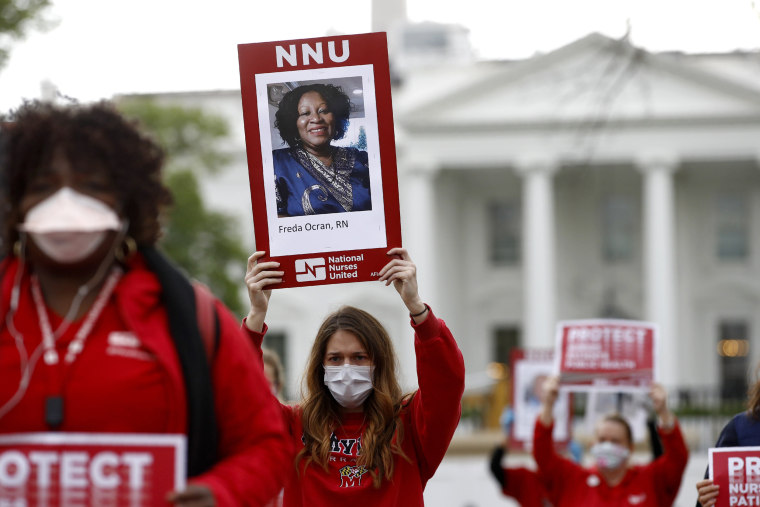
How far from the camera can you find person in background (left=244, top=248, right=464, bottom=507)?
4.15 metres

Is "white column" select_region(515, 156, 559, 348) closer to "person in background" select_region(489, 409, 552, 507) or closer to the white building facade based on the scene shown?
the white building facade

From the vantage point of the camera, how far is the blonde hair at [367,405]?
4.30 meters

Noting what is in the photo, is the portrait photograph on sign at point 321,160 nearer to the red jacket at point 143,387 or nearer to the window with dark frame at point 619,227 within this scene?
the red jacket at point 143,387

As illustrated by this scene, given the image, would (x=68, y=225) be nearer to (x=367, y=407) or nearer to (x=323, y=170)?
(x=323, y=170)

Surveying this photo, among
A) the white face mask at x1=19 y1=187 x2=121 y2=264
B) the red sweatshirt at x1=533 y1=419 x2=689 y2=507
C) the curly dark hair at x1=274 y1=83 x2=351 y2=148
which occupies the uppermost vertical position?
the curly dark hair at x1=274 y1=83 x2=351 y2=148

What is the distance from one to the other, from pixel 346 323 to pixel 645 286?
153 ft

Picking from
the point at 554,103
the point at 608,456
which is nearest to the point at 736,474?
the point at 608,456

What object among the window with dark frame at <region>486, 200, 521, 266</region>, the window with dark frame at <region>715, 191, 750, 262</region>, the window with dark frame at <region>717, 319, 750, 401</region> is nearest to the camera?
the window with dark frame at <region>715, 191, 750, 262</region>

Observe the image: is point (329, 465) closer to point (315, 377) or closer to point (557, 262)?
point (315, 377)

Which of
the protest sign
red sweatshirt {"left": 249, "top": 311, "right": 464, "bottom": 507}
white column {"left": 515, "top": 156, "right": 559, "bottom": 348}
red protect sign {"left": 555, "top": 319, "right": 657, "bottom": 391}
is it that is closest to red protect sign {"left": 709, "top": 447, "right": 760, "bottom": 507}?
red sweatshirt {"left": 249, "top": 311, "right": 464, "bottom": 507}

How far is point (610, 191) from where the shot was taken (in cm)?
5200

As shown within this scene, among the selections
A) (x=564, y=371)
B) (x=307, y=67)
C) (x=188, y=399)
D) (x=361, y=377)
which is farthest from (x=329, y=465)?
(x=564, y=371)

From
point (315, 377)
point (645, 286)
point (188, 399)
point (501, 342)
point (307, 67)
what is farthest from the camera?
point (501, 342)

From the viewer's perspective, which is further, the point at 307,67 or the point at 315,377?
the point at 315,377
